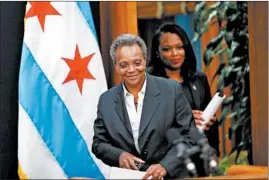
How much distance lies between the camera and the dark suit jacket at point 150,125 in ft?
5.86

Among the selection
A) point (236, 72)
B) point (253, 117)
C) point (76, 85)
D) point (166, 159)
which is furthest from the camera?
point (236, 72)

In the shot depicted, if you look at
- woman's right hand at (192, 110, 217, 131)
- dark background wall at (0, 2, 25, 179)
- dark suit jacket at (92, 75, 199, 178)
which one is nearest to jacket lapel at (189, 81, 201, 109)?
woman's right hand at (192, 110, 217, 131)

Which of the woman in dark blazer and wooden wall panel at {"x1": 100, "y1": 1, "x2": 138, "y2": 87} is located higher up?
wooden wall panel at {"x1": 100, "y1": 1, "x2": 138, "y2": 87}

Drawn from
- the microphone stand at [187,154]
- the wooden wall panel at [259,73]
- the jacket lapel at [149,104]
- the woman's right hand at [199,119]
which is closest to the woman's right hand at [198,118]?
the woman's right hand at [199,119]

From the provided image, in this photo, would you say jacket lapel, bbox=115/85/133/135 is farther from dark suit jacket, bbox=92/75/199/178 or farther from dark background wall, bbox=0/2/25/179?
dark background wall, bbox=0/2/25/179

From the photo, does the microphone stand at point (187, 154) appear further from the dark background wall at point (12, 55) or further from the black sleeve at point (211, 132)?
the dark background wall at point (12, 55)

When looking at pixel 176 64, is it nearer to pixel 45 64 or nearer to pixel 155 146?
pixel 155 146

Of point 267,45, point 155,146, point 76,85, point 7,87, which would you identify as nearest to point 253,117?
point 267,45

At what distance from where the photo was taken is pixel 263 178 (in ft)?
8.98

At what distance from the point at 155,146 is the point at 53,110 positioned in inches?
37.2

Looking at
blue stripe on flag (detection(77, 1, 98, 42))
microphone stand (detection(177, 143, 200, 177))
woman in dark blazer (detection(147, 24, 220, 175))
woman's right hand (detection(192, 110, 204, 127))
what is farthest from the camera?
blue stripe on flag (detection(77, 1, 98, 42))

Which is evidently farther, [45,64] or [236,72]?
[236,72]

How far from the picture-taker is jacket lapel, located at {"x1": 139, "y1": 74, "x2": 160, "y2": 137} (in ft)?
5.90

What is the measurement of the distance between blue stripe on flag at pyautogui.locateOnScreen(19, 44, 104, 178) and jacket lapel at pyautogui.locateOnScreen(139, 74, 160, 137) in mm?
907
